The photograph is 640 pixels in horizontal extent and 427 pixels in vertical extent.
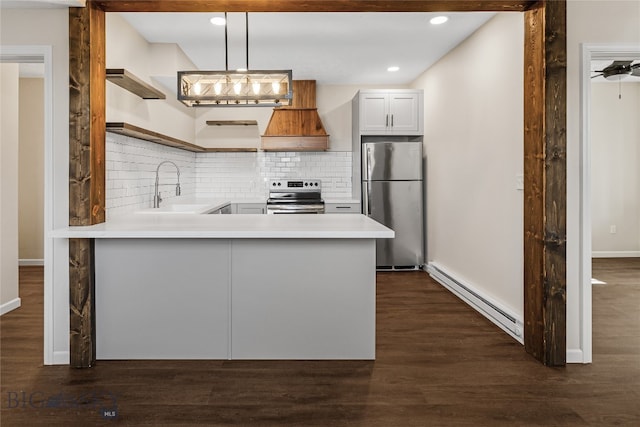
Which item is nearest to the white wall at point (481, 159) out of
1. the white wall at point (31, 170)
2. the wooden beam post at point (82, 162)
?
the wooden beam post at point (82, 162)

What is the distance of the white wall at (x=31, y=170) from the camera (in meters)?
6.28

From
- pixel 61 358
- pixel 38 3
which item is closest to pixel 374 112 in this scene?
pixel 38 3

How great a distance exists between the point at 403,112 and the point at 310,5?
331 centimetres

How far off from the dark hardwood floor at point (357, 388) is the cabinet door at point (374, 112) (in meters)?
3.19

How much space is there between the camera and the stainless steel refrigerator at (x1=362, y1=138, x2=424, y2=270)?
5.86m

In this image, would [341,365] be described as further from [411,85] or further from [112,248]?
[411,85]

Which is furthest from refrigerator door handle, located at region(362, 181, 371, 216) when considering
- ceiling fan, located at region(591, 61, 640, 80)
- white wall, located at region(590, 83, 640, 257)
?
white wall, located at region(590, 83, 640, 257)

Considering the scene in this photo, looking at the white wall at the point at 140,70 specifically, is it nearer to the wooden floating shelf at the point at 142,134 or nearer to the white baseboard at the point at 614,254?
the wooden floating shelf at the point at 142,134

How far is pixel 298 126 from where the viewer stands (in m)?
6.21

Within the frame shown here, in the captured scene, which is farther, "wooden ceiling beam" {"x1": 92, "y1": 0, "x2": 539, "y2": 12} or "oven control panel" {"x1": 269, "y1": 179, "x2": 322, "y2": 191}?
"oven control panel" {"x1": 269, "y1": 179, "x2": 322, "y2": 191}

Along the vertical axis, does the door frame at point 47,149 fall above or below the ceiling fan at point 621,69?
below

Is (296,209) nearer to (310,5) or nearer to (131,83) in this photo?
(131,83)

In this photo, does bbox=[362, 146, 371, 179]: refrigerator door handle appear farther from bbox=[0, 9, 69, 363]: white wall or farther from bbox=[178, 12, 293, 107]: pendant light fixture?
bbox=[0, 9, 69, 363]: white wall

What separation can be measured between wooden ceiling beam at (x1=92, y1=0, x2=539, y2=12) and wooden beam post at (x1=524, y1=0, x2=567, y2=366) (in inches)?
9.4
